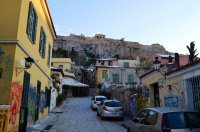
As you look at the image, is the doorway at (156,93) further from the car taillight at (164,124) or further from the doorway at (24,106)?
the car taillight at (164,124)

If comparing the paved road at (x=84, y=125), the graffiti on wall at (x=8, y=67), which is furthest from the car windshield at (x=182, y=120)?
the paved road at (x=84, y=125)

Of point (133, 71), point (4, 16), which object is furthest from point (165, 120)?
point (133, 71)

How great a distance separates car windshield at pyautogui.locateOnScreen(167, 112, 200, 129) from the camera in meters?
7.02

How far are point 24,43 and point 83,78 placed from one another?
5565 cm

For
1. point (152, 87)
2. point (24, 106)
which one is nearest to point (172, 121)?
point (24, 106)

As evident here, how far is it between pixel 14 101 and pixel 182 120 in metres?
6.65

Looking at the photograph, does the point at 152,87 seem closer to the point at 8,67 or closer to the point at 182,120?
the point at 182,120

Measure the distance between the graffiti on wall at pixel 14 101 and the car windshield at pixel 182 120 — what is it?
6125 millimetres

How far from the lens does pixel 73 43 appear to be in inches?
4437

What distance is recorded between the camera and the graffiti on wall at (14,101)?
31.4 feet

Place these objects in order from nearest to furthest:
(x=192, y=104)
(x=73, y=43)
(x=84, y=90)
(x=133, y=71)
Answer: (x=192, y=104) < (x=133, y=71) < (x=84, y=90) < (x=73, y=43)

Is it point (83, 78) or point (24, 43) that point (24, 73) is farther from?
point (83, 78)

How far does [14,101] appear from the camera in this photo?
389 inches

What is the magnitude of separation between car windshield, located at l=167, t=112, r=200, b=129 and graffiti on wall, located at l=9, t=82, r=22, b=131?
20.1 feet
